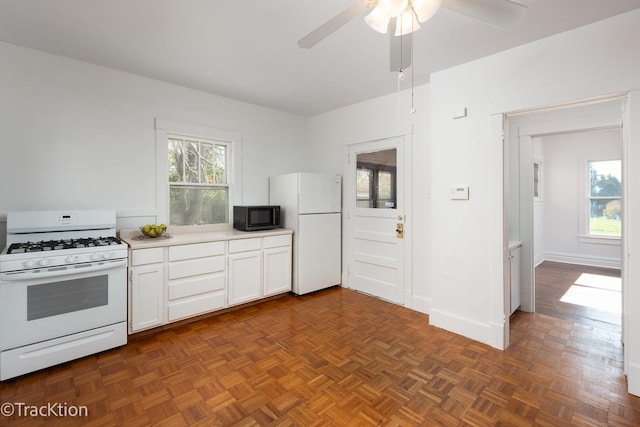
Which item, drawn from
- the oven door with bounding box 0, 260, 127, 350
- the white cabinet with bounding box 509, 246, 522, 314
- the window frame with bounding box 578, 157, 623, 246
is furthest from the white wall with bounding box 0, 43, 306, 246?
the window frame with bounding box 578, 157, 623, 246

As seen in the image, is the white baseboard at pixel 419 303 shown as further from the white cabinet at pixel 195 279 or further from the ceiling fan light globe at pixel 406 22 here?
the ceiling fan light globe at pixel 406 22

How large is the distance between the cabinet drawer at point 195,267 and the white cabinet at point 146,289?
11 centimetres

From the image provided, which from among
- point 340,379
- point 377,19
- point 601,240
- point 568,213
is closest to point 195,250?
point 340,379

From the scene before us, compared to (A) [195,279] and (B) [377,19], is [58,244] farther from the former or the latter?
(B) [377,19]

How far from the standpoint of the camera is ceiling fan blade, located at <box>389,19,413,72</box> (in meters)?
1.63

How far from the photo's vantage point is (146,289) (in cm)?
286

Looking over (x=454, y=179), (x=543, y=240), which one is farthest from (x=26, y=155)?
(x=543, y=240)

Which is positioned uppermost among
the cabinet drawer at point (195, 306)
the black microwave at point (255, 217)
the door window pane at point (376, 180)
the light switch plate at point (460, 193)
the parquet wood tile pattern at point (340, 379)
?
the door window pane at point (376, 180)

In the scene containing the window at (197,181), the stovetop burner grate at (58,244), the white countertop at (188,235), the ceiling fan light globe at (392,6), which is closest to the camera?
the ceiling fan light globe at (392,6)

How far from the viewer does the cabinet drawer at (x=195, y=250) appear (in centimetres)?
302

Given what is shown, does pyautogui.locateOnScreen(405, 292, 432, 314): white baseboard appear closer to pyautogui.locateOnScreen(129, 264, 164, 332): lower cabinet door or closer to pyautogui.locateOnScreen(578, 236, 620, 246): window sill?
pyautogui.locateOnScreen(129, 264, 164, 332): lower cabinet door

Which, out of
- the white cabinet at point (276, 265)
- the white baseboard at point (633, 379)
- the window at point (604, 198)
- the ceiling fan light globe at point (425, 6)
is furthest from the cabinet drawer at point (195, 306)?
the window at point (604, 198)

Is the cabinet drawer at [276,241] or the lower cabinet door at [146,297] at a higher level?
the cabinet drawer at [276,241]

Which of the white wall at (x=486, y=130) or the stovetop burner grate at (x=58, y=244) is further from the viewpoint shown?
the stovetop burner grate at (x=58, y=244)
